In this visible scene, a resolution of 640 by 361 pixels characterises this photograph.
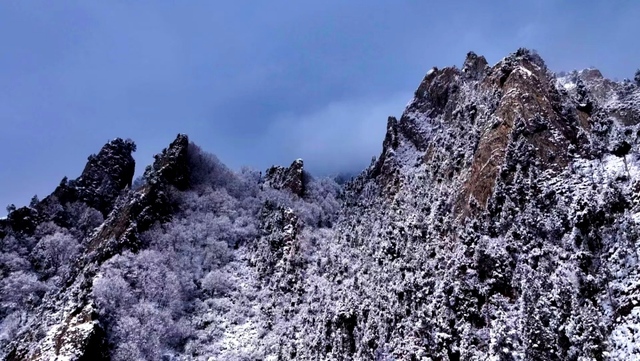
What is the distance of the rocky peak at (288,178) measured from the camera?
93375mm

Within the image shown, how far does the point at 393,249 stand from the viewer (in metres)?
46.7

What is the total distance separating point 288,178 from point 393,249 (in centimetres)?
5285

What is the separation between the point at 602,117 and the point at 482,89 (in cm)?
1595

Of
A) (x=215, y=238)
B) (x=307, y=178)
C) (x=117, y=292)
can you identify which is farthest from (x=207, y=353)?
(x=307, y=178)

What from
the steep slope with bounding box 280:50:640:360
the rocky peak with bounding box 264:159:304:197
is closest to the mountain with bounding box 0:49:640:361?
the steep slope with bounding box 280:50:640:360

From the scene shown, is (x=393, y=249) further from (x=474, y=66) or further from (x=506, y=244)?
(x=474, y=66)

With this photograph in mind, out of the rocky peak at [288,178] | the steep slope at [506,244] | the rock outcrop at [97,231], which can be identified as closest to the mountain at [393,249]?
the steep slope at [506,244]

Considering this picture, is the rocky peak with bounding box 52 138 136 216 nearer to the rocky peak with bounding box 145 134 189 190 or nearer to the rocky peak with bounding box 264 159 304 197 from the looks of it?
the rocky peak with bounding box 145 134 189 190

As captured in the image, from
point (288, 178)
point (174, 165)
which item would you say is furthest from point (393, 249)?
point (288, 178)

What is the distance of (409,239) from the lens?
4456 cm

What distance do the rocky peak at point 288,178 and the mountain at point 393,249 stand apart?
4351 mm

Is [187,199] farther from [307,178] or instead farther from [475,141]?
[475,141]

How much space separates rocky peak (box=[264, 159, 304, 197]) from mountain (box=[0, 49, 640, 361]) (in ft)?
14.3

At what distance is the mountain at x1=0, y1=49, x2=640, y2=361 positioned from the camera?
91.9 feet
